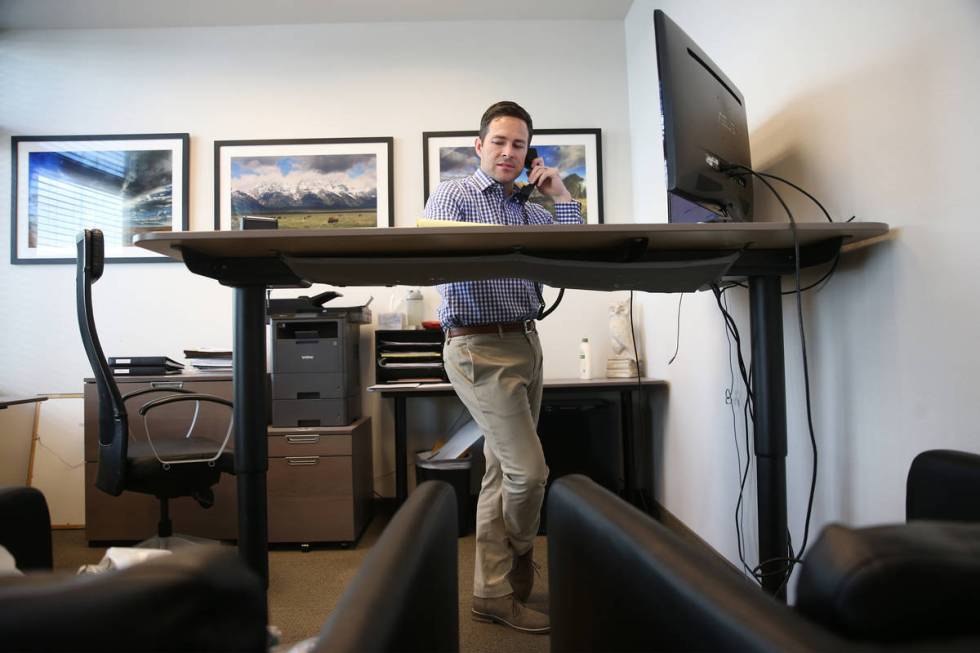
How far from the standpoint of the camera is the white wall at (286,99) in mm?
3439

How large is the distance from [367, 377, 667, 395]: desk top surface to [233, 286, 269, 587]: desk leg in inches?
48.2

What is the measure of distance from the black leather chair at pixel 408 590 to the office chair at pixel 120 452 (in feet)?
5.63

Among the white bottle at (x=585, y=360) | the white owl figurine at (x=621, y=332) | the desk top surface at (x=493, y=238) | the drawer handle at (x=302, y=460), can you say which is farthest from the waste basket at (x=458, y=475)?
the desk top surface at (x=493, y=238)

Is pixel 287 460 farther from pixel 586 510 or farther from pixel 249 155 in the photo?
pixel 586 510

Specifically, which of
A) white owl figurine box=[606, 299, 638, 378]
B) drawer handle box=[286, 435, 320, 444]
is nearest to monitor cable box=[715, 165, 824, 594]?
white owl figurine box=[606, 299, 638, 378]

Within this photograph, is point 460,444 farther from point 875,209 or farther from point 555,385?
point 875,209

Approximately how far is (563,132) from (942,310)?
103 inches

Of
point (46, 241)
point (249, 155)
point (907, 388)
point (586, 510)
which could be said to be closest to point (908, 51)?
point (907, 388)

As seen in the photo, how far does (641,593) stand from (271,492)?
8.38 feet

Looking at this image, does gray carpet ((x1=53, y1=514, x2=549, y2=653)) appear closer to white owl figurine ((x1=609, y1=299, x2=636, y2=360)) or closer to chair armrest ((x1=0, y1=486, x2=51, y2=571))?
chair armrest ((x1=0, y1=486, x2=51, y2=571))

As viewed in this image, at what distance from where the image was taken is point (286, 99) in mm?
3545

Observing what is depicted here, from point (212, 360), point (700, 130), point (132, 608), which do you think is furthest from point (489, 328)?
point (212, 360)

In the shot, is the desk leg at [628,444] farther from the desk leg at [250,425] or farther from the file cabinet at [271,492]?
the desk leg at [250,425]

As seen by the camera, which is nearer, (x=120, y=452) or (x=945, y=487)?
(x=945, y=487)
